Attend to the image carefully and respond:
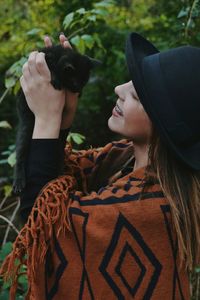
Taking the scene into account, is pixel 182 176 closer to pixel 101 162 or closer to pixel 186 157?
pixel 186 157

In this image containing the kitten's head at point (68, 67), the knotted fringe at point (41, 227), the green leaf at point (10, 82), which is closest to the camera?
the knotted fringe at point (41, 227)

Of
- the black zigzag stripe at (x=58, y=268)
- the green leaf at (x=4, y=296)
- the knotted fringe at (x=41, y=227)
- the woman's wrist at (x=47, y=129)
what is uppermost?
the woman's wrist at (x=47, y=129)

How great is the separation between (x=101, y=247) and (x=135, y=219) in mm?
121

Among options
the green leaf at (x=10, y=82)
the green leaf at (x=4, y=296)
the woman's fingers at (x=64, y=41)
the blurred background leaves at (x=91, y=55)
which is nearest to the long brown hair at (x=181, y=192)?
the woman's fingers at (x=64, y=41)

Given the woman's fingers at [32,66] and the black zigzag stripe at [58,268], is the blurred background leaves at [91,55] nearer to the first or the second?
the woman's fingers at [32,66]

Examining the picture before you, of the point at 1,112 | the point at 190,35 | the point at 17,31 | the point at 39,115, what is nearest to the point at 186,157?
the point at 39,115

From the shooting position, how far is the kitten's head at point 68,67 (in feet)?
5.43

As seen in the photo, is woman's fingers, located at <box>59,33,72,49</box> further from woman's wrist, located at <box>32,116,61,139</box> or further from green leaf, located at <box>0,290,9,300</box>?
green leaf, located at <box>0,290,9,300</box>

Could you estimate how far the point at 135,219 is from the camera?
140cm

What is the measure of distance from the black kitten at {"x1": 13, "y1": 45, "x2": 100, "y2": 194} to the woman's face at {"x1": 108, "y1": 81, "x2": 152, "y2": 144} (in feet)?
0.67

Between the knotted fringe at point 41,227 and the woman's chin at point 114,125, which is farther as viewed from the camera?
the woman's chin at point 114,125

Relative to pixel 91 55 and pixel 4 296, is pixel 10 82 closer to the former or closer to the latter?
pixel 4 296

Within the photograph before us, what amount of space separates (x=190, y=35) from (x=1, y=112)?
8.28ft

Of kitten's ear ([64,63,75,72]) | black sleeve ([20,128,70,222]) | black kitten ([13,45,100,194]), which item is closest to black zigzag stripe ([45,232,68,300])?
black sleeve ([20,128,70,222])
